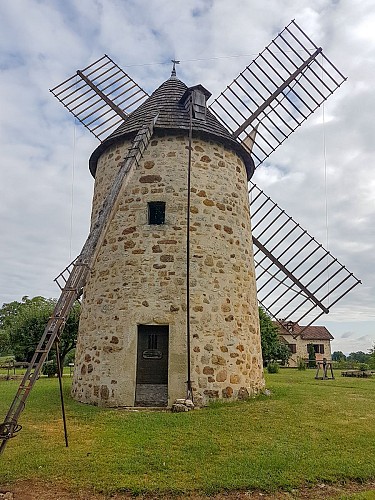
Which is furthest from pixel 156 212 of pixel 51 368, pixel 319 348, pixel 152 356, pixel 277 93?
pixel 319 348

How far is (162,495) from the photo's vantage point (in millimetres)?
4555

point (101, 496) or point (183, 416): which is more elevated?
point (183, 416)

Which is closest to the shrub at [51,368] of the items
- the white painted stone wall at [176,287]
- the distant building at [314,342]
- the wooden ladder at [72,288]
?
the white painted stone wall at [176,287]

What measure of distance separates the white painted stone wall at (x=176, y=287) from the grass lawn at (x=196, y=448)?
0.74 meters

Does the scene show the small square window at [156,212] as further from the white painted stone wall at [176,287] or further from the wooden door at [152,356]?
the wooden door at [152,356]

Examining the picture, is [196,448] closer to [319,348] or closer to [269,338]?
[269,338]

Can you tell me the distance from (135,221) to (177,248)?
1.18m

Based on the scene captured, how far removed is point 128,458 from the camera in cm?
550

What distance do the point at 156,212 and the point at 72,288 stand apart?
4.49 m

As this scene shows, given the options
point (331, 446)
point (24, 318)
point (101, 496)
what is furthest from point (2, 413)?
point (24, 318)

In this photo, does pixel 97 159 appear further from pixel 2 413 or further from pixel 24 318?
pixel 24 318

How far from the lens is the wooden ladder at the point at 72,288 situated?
15.8ft

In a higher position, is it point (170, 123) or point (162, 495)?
point (170, 123)

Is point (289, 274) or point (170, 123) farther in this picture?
point (289, 274)
